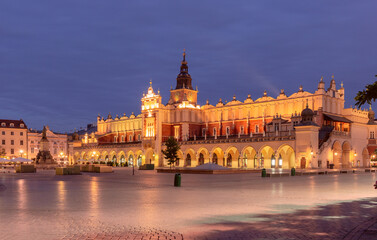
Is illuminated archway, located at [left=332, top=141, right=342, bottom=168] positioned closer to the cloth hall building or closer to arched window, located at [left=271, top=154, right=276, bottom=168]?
the cloth hall building

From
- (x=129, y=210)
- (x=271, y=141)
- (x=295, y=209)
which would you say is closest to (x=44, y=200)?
(x=129, y=210)

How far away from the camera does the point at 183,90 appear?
10069 cm

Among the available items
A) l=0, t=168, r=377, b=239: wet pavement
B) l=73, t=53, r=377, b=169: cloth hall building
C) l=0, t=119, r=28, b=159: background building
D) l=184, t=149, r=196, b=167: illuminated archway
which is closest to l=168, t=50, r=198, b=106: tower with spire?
l=73, t=53, r=377, b=169: cloth hall building

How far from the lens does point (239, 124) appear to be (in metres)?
90.7

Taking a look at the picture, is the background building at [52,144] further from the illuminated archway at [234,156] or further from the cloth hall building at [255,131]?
the illuminated archway at [234,156]

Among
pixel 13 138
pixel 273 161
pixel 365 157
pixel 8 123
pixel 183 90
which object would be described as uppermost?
pixel 183 90

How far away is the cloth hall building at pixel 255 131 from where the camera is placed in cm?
7038

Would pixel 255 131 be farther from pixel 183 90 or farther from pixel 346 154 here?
pixel 183 90

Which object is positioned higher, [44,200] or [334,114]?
[334,114]

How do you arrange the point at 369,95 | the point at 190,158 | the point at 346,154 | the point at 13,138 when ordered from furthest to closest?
the point at 13,138
the point at 190,158
the point at 346,154
the point at 369,95

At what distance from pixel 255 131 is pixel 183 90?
22265 millimetres

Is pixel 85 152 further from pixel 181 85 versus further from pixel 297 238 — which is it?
pixel 297 238

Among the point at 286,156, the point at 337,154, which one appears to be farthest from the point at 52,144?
the point at 337,154

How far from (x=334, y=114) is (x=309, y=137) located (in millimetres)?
15565
